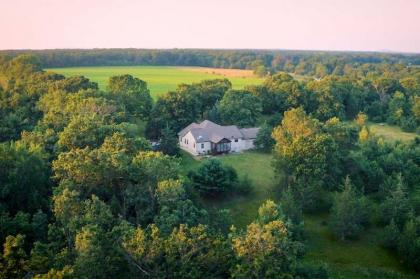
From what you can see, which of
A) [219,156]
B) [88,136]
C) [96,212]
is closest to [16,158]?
[88,136]

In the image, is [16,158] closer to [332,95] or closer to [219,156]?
[219,156]

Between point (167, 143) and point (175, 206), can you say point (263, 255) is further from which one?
point (167, 143)

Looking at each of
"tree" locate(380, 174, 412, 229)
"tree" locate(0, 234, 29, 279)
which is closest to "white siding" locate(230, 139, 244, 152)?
"tree" locate(380, 174, 412, 229)

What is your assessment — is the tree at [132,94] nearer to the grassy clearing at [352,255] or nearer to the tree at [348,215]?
the grassy clearing at [352,255]

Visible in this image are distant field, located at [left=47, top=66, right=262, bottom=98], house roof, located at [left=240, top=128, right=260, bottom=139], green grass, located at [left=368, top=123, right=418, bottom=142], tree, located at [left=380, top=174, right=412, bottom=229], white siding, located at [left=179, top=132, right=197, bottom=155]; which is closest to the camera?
tree, located at [left=380, top=174, right=412, bottom=229]

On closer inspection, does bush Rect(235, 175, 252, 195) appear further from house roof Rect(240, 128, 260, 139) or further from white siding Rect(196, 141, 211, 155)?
house roof Rect(240, 128, 260, 139)

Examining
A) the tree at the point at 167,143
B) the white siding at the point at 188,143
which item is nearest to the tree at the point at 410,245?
the tree at the point at 167,143
